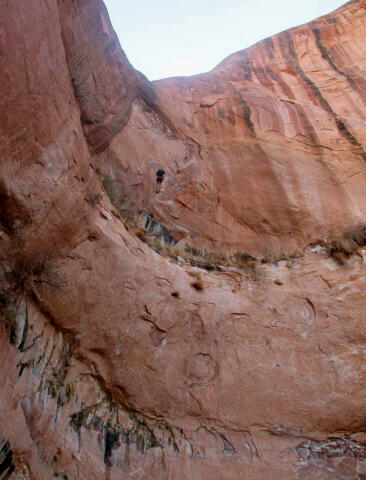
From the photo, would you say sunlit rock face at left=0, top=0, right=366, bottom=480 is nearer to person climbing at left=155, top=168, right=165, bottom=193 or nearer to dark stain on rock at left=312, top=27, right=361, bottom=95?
person climbing at left=155, top=168, right=165, bottom=193

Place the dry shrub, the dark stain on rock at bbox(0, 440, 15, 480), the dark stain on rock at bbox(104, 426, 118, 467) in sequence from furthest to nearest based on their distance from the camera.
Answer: the dry shrub
the dark stain on rock at bbox(104, 426, 118, 467)
the dark stain on rock at bbox(0, 440, 15, 480)

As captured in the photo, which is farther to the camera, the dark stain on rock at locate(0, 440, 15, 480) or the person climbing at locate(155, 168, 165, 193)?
the person climbing at locate(155, 168, 165, 193)

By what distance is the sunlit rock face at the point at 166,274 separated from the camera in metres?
4.29

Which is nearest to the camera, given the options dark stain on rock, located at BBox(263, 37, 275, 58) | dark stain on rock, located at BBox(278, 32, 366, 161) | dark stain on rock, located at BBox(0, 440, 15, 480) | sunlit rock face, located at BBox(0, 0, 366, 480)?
dark stain on rock, located at BBox(0, 440, 15, 480)

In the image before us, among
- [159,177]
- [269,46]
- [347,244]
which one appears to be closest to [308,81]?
[269,46]

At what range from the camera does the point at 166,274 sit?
260 inches

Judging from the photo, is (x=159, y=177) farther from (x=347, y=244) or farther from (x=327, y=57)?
(x=327, y=57)

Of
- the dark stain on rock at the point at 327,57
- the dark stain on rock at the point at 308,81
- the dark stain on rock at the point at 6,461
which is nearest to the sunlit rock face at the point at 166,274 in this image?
the dark stain on rock at the point at 6,461

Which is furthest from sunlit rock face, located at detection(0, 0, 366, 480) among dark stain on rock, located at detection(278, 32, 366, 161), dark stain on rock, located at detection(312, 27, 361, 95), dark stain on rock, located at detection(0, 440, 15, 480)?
dark stain on rock, located at detection(312, 27, 361, 95)

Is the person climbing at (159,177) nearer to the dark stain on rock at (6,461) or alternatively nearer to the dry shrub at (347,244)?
the dry shrub at (347,244)

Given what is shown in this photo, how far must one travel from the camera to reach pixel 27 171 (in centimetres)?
438

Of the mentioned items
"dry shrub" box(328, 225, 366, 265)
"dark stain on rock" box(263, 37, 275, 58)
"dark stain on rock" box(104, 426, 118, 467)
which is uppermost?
"dark stain on rock" box(263, 37, 275, 58)

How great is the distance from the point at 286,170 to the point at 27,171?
7.03m

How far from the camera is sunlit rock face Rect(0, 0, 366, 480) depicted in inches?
169
